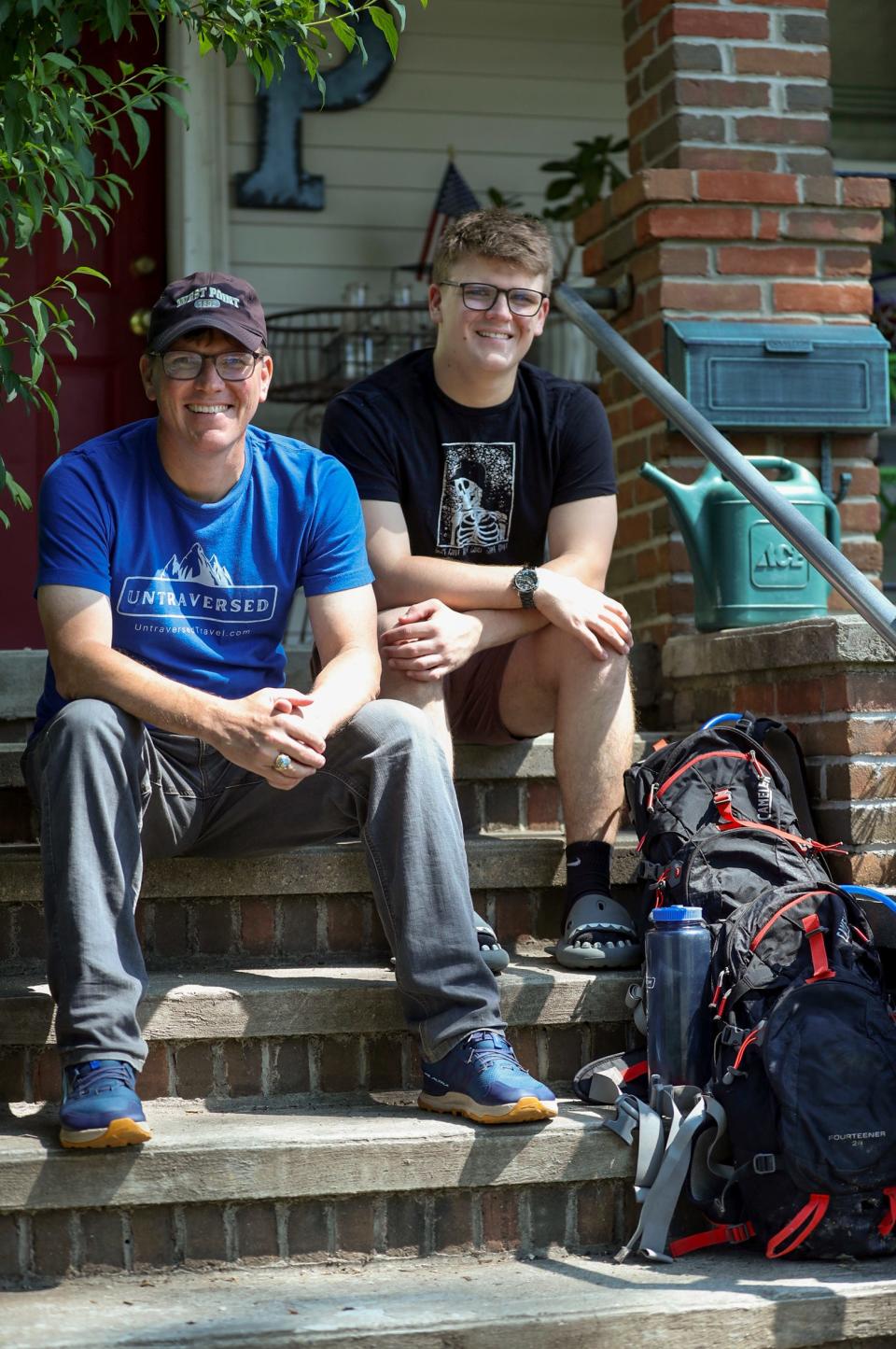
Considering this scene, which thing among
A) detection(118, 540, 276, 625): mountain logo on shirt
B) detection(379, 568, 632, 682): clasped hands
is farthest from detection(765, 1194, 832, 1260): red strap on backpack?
detection(118, 540, 276, 625): mountain logo on shirt

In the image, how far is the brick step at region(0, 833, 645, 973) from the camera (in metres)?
2.69

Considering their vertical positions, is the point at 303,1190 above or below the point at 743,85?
below

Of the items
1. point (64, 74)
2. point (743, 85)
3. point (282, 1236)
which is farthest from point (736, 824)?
point (743, 85)

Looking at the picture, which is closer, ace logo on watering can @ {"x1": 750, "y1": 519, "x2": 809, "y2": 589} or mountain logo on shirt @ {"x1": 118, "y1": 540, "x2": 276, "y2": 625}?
mountain logo on shirt @ {"x1": 118, "y1": 540, "x2": 276, "y2": 625}

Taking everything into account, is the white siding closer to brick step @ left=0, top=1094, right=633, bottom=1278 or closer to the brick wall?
the brick wall

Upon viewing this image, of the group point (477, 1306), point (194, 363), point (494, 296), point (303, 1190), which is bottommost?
point (477, 1306)

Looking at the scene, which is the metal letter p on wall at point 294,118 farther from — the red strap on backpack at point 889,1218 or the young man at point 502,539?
the red strap on backpack at point 889,1218

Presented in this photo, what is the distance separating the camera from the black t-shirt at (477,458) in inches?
118

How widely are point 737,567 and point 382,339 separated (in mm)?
1643

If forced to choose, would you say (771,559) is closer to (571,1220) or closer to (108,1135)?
(571,1220)

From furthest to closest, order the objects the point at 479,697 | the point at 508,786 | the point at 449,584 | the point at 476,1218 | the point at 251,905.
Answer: the point at 508,786 < the point at 479,697 < the point at 449,584 < the point at 251,905 < the point at 476,1218

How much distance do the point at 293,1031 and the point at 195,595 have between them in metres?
Result: 0.71

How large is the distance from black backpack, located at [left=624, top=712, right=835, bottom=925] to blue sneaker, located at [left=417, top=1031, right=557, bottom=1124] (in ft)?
1.42

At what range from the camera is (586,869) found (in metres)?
2.77
